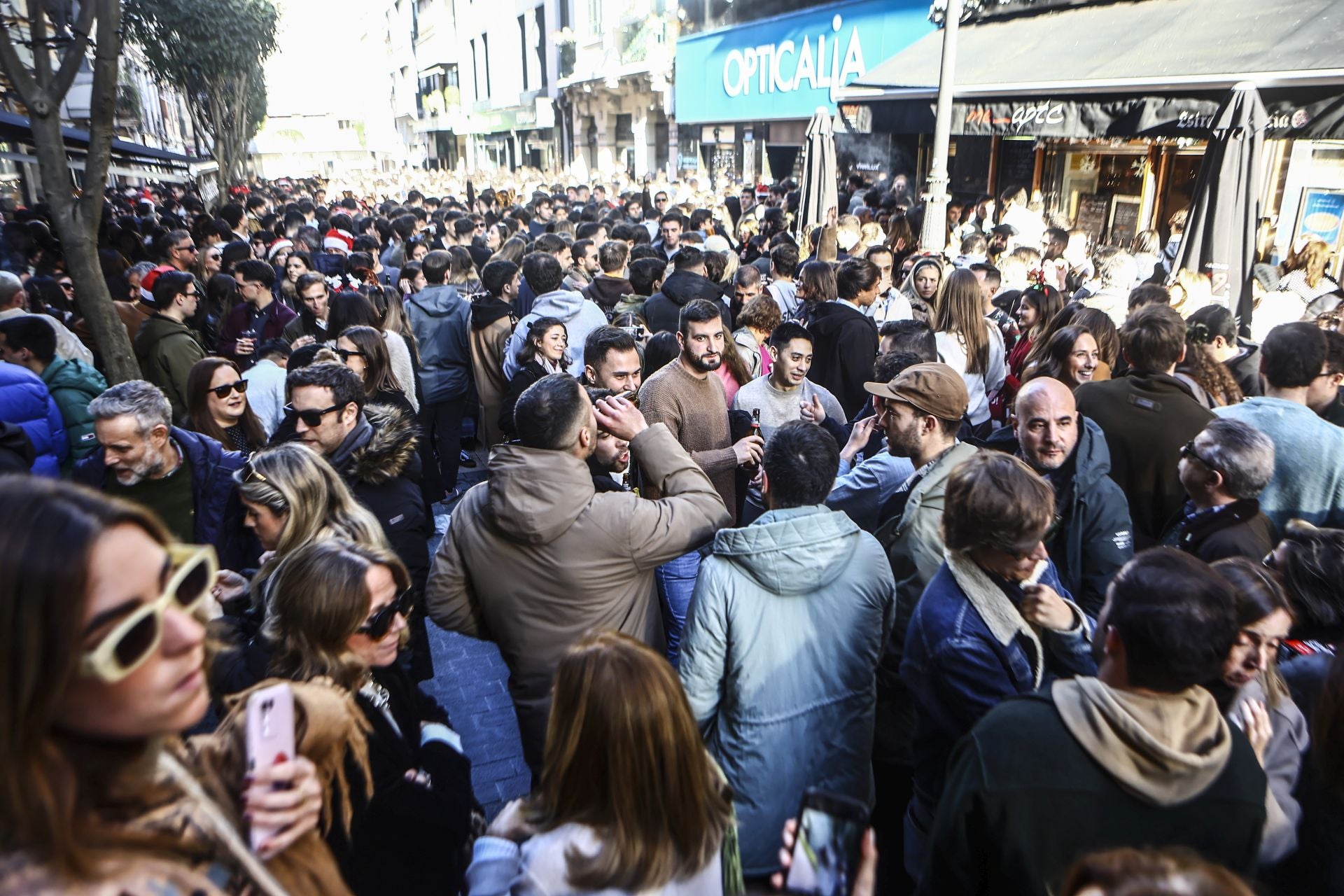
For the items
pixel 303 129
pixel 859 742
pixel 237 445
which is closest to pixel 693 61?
pixel 237 445

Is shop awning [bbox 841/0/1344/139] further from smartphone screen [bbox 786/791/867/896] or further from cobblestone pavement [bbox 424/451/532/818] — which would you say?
smartphone screen [bbox 786/791/867/896]

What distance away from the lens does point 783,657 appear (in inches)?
95.0

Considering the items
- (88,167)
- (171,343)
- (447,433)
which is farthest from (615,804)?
(88,167)

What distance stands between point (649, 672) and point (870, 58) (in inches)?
722

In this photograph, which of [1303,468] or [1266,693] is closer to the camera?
[1266,693]

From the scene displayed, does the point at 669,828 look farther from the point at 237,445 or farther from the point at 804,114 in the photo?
the point at 804,114

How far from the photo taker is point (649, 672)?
168 cm

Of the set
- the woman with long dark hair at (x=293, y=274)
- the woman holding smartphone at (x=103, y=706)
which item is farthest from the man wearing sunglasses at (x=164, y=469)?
the woman with long dark hair at (x=293, y=274)

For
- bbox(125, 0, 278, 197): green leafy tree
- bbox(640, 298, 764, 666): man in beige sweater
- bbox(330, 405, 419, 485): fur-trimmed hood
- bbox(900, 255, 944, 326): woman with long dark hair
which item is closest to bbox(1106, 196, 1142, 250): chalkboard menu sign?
bbox(900, 255, 944, 326): woman with long dark hair

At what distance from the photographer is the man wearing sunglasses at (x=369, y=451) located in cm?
324

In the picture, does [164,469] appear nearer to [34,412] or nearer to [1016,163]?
[34,412]

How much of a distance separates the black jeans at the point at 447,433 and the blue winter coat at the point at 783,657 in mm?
4704

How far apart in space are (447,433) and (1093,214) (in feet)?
33.5

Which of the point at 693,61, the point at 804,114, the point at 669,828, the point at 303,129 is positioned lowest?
the point at 669,828
